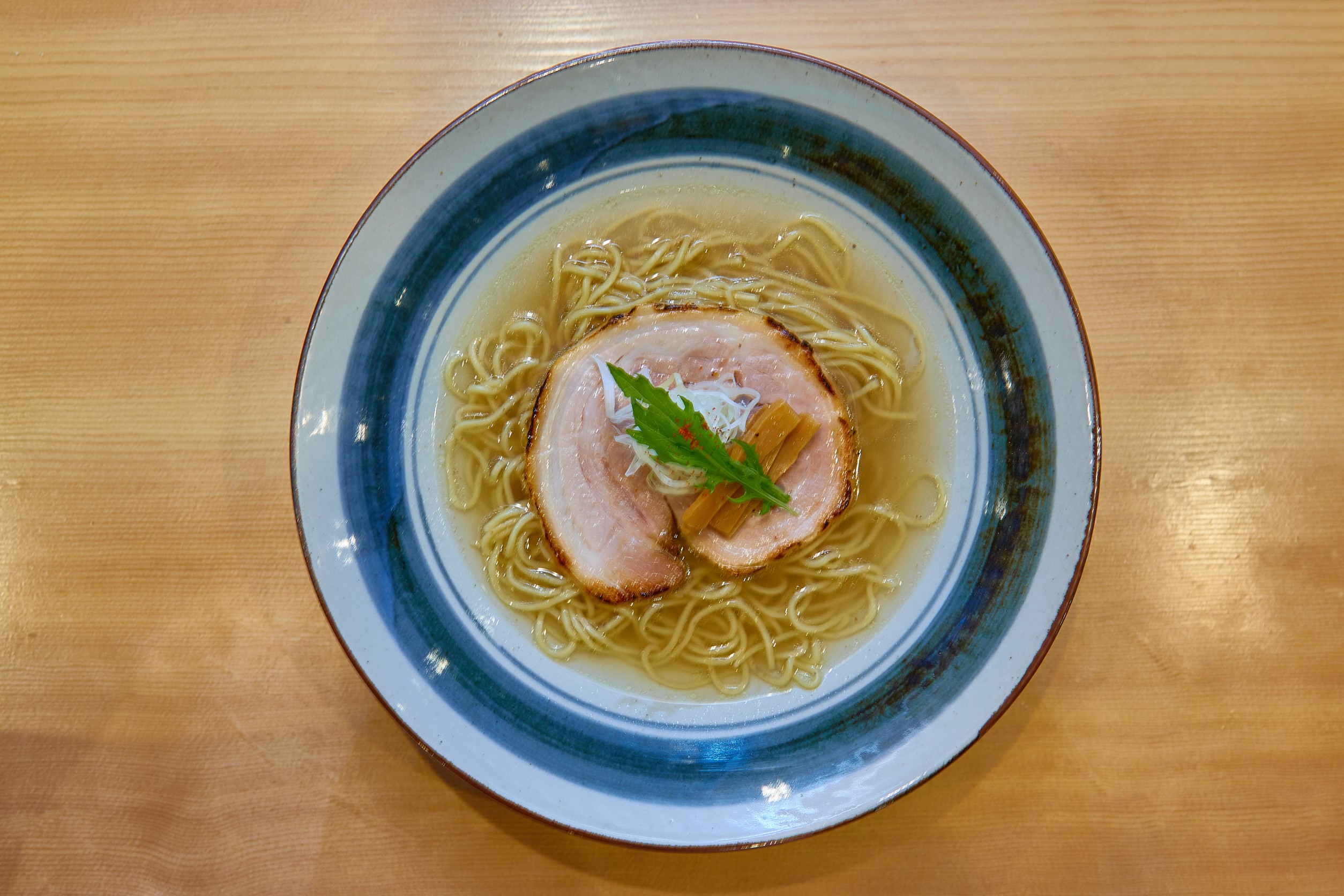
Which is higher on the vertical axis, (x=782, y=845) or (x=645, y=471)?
(x=645, y=471)

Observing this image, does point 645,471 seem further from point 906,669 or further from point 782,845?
point 782,845

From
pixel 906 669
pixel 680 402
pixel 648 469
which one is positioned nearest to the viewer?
pixel 906 669

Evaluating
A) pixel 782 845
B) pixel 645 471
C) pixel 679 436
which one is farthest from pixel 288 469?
pixel 782 845

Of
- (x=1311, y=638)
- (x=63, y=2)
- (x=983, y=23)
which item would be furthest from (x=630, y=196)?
(x=1311, y=638)

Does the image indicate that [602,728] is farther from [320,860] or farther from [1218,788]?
[1218,788]

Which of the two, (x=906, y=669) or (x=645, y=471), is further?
(x=645, y=471)

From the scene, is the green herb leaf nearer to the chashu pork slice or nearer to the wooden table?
the chashu pork slice

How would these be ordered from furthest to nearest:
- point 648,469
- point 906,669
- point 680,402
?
point 648,469 → point 680,402 → point 906,669
